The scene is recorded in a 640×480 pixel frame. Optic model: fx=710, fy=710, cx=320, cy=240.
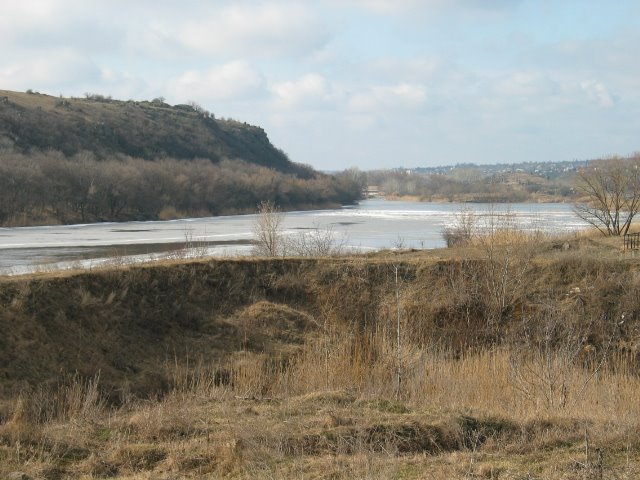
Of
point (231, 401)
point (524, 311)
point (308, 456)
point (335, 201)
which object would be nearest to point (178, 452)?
point (308, 456)

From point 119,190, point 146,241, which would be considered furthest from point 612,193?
point 119,190

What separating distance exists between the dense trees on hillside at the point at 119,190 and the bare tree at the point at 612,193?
36386 millimetres

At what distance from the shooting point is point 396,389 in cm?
1193

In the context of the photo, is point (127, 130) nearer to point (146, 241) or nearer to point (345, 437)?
point (146, 241)

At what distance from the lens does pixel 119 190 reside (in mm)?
58156

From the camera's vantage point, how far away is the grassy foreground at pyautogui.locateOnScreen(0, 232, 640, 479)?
25.1ft

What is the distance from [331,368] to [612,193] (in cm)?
2434

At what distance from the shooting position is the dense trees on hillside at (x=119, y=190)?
168 feet

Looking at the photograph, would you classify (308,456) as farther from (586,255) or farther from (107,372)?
(586,255)

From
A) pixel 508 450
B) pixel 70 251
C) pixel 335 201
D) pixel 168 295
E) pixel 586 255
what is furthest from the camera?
pixel 335 201

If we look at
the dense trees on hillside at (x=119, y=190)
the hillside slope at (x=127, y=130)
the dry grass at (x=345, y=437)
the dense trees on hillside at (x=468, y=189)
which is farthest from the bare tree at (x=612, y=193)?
the hillside slope at (x=127, y=130)

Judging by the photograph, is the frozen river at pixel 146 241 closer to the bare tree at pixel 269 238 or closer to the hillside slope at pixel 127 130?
the bare tree at pixel 269 238

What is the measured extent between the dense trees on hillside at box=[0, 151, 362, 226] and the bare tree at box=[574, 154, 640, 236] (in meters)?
36.4

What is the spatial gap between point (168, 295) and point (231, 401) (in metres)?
10.2
